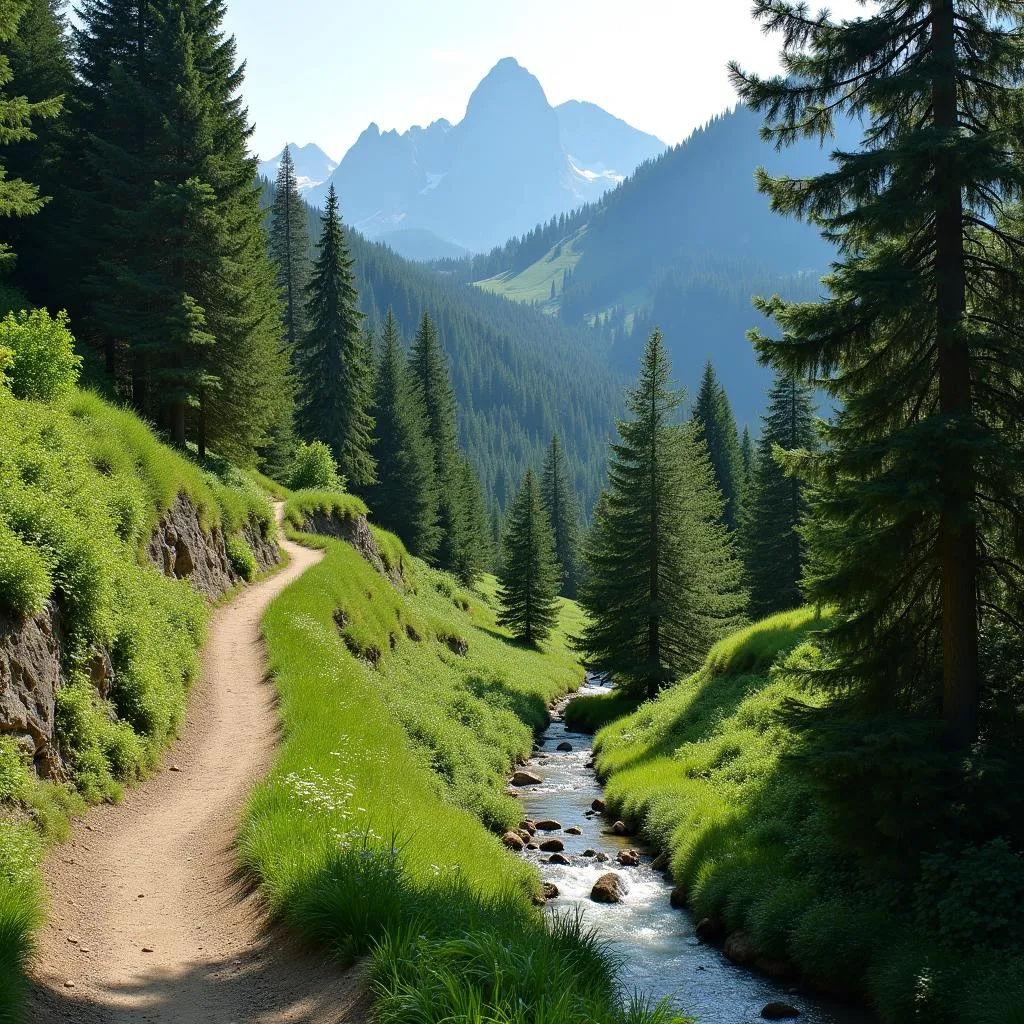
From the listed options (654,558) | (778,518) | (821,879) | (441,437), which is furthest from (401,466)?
(821,879)

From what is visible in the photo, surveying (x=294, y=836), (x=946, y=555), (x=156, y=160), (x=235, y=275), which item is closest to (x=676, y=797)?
(x=946, y=555)

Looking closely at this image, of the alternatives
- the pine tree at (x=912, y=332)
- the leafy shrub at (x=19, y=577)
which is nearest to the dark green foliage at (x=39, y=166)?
the leafy shrub at (x=19, y=577)

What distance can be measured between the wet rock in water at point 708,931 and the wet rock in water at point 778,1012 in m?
2.51

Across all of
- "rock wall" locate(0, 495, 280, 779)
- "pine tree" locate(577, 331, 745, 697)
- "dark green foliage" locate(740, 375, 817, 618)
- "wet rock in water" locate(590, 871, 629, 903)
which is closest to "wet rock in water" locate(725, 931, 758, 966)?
"wet rock in water" locate(590, 871, 629, 903)

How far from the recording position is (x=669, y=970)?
12414 millimetres

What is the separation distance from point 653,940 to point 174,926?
8910mm

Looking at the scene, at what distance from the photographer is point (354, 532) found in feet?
123

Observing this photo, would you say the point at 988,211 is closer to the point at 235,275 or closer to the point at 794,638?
the point at 794,638

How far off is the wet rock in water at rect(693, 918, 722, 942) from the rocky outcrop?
24.4m

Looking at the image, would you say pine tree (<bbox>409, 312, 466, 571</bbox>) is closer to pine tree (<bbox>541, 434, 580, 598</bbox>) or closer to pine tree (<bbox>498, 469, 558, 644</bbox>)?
pine tree (<bbox>498, 469, 558, 644</bbox>)

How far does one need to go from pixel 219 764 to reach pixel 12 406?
7.09 meters

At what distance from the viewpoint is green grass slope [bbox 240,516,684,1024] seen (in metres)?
5.38

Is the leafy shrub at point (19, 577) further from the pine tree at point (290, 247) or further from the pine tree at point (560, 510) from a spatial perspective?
the pine tree at point (560, 510)

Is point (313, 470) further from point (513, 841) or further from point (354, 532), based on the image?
point (513, 841)
